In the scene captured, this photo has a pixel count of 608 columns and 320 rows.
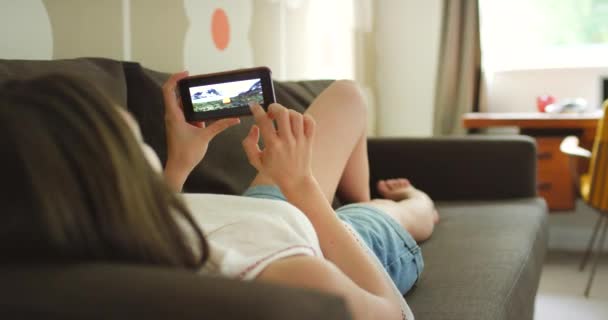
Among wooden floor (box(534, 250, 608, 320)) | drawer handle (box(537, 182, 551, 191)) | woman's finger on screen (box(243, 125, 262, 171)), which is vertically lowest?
wooden floor (box(534, 250, 608, 320))

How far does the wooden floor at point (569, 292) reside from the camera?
219cm

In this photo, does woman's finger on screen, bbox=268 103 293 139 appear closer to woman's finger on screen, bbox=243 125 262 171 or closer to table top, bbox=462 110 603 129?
woman's finger on screen, bbox=243 125 262 171

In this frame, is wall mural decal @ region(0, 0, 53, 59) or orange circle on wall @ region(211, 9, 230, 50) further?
orange circle on wall @ region(211, 9, 230, 50)

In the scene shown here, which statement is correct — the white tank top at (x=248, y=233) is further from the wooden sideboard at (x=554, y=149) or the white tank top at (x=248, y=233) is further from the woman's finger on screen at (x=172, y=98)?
the wooden sideboard at (x=554, y=149)

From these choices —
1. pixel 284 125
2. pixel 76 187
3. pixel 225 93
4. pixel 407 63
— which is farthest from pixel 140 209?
pixel 407 63

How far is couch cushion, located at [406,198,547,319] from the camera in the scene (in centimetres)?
103

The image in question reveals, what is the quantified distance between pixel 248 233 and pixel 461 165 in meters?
1.52

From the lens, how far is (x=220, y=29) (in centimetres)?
209

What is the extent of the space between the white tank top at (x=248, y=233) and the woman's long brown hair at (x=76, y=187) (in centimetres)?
8

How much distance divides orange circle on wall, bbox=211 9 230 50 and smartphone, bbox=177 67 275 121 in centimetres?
98

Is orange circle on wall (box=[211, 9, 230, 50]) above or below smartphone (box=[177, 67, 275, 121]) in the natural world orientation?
above

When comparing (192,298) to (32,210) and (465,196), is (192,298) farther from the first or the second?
(465,196)

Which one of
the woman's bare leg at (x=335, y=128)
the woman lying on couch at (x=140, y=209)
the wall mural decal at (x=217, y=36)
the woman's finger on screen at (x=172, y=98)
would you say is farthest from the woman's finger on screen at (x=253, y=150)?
the wall mural decal at (x=217, y=36)

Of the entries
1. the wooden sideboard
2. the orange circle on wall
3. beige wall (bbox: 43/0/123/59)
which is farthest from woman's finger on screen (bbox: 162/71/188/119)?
the wooden sideboard
